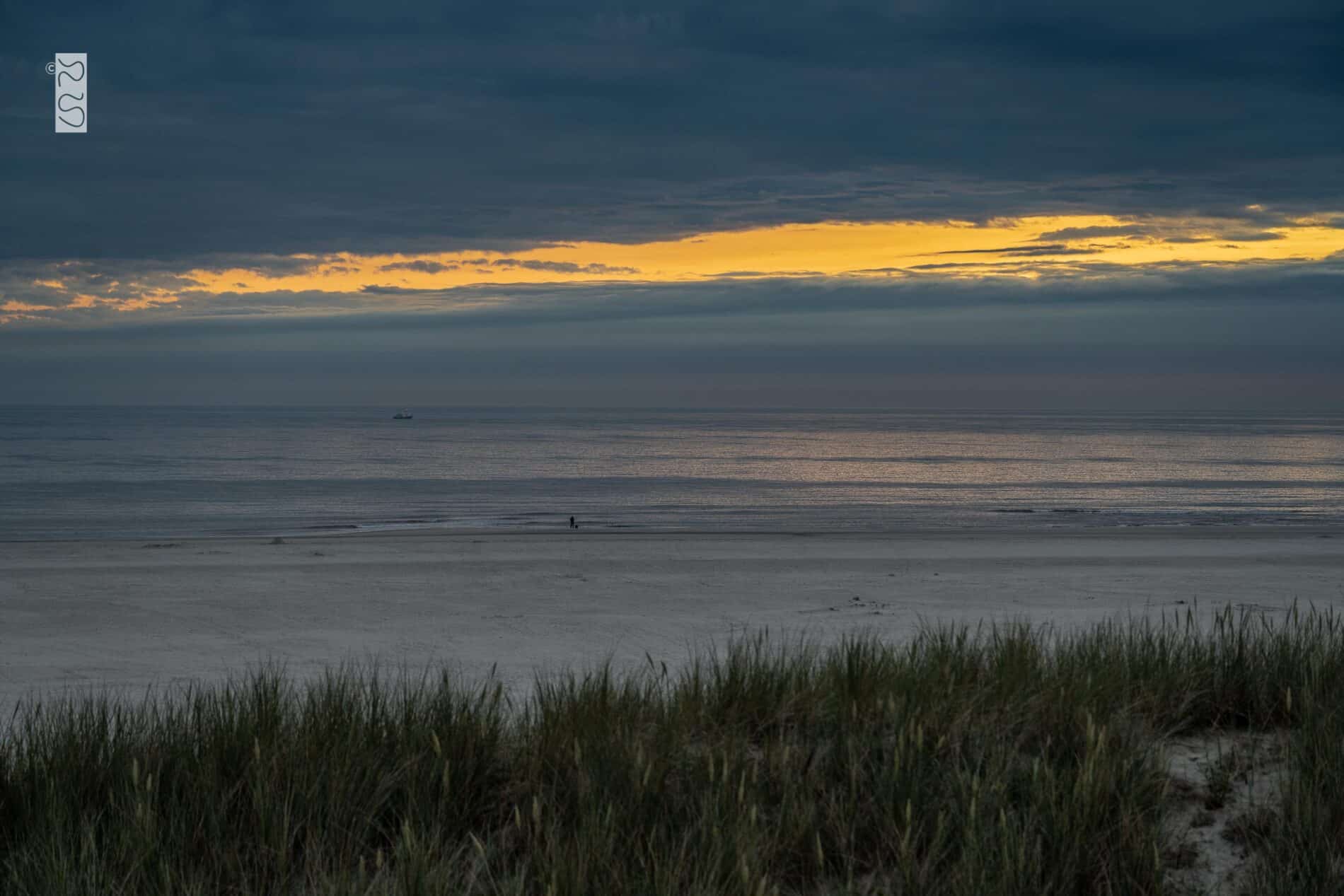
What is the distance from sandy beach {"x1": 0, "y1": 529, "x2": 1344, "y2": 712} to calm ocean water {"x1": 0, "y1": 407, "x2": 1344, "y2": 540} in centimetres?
579

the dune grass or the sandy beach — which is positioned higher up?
the dune grass

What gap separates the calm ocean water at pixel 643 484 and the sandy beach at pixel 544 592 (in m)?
5.79

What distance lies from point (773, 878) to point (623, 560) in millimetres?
15115

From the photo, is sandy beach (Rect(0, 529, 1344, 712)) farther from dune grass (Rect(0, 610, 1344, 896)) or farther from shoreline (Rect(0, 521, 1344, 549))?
dune grass (Rect(0, 610, 1344, 896))

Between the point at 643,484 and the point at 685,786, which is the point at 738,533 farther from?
the point at 685,786

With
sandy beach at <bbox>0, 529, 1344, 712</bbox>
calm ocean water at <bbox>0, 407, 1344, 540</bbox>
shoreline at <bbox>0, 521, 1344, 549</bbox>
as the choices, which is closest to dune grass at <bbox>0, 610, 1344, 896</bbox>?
sandy beach at <bbox>0, 529, 1344, 712</bbox>

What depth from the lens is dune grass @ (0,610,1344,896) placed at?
380 cm

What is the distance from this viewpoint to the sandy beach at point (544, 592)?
35.6 ft

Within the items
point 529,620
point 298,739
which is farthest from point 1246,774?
point 529,620

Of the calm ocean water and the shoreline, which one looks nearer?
the shoreline

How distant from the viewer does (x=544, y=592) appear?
1520cm

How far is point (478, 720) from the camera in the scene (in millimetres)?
4934

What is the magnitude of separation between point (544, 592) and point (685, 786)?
10823 millimetres

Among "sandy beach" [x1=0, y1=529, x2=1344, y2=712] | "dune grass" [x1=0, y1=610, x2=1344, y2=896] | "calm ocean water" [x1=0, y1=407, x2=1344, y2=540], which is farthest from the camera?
"calm ocean water" [x1=0, y1=407, x2=1344, y2=540]
